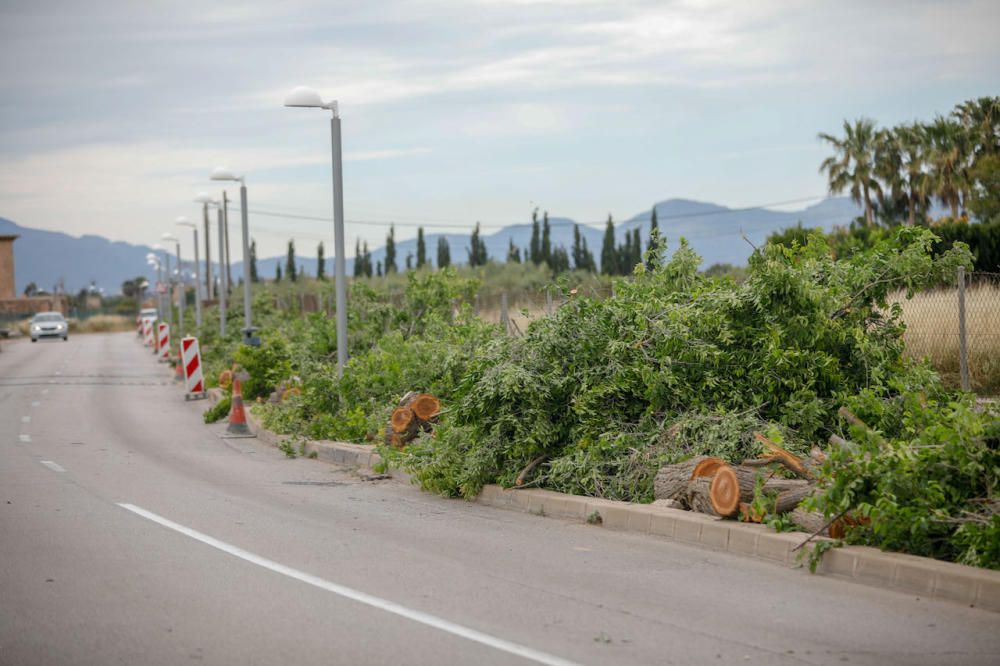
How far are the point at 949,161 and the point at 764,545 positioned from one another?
43262mm

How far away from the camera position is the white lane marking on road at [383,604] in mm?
5691

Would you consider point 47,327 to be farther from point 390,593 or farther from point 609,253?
point 390,593

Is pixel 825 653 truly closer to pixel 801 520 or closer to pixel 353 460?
pixel 801 520

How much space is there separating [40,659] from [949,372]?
42.0 ft

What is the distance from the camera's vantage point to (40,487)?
39.5 ft

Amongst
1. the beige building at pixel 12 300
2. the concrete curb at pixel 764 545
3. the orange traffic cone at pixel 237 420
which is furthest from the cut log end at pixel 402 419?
the beige building at pixel 12 300

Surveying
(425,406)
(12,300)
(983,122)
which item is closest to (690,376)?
(425,406)

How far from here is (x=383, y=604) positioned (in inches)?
264

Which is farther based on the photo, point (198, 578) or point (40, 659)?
point (198, 578)

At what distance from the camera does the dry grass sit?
1455cm

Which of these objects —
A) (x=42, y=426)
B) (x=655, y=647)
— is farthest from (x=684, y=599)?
(x=42, y=426)

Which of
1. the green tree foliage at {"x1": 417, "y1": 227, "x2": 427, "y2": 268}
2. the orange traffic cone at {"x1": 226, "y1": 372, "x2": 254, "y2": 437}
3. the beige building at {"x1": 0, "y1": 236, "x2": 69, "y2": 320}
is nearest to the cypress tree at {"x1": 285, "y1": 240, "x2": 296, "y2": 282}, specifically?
the green tree foliage at {"x1": 417, "y1": 227, "x2": 427, "y2": 268}

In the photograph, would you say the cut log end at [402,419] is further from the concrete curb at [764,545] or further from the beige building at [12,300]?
the beige building at [12,300]

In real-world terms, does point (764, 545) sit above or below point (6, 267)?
below
